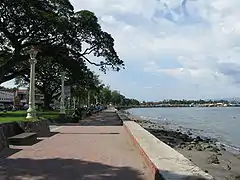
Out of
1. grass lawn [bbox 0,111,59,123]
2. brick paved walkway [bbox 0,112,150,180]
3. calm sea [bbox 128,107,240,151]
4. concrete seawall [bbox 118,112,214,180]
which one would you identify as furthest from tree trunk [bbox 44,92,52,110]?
concrete seawall [bbox 118,112,214,180]

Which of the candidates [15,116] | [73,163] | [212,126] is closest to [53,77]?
[212,126]

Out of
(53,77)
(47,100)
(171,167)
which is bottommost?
(171,167)

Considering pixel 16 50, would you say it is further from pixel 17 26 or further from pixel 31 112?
pixel 31 112

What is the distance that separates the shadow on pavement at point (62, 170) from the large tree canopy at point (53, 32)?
2690 cm

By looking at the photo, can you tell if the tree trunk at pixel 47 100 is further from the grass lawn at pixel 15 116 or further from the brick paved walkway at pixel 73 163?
the brick paved walkway at pixel 73 163

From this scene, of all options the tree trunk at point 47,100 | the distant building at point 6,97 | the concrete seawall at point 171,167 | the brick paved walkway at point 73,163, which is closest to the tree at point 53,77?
the tree trunk at point 47,100

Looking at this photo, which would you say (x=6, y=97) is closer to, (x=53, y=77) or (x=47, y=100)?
(x=47, y=100)

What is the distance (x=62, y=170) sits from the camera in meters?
10.1

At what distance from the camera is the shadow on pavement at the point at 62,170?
931 centimetres

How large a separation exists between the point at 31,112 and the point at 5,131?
36.6ft

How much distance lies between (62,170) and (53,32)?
97.1ft

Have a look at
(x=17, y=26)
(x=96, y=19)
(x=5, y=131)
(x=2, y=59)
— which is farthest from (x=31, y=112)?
(x=2, y=59)

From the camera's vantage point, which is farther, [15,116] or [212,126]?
[212,126]

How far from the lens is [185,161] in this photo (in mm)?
9656
